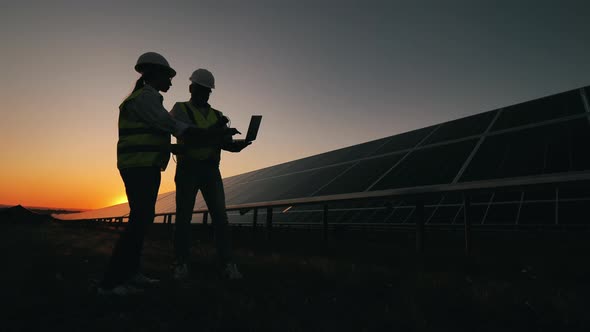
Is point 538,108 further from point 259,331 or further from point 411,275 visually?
point 259,331

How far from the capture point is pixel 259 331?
2117mm

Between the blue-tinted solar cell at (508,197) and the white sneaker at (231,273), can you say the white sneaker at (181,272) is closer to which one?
the white sneaker at (231,273)

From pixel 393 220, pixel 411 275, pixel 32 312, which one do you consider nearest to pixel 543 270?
pixel 411 275

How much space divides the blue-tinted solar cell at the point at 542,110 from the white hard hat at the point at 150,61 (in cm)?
767

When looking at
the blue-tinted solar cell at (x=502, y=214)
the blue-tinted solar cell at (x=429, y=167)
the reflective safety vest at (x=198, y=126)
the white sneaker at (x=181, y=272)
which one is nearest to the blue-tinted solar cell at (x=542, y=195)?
the blue-tinted solar cell at (x=502, y=214)

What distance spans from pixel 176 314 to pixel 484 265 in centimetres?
431

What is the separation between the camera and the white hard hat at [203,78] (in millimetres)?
4391

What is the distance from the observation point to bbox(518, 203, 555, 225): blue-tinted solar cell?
693cm

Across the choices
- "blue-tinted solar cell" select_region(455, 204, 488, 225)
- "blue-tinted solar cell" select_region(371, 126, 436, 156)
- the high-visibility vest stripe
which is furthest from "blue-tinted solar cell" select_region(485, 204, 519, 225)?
the high-visibility vest stripe

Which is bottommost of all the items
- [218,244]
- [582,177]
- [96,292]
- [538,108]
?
[96,292]

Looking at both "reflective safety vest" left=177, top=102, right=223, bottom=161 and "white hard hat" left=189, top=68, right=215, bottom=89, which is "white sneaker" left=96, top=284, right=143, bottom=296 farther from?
"white hard hat" left=189, top=68, right=215, bottom=89

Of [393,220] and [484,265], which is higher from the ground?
[393,220]

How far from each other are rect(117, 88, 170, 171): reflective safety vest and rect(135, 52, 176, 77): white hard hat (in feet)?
1.22

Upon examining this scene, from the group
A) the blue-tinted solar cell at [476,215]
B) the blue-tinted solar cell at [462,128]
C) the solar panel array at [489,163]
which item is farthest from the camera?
the blue-tinted solar cell at [462,128]
